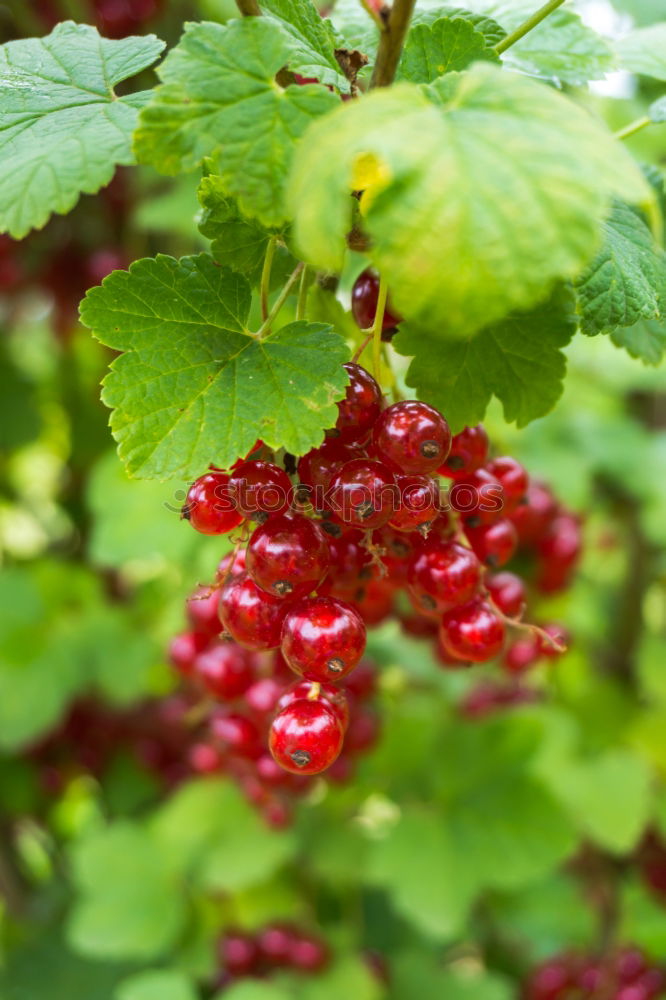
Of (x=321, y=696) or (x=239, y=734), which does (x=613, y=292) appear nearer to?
(x=321, y=696)

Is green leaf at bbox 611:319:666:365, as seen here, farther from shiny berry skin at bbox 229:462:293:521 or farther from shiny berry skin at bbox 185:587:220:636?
shiny berry skin at bbox 185:587:220:636

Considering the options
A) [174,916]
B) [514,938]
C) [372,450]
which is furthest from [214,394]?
[514,938]

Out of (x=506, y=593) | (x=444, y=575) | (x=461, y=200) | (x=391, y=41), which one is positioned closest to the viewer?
(x=461, y=200)

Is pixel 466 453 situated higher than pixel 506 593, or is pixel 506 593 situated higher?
pixel 466 453

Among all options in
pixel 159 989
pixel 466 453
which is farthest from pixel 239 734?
pixel 466 453

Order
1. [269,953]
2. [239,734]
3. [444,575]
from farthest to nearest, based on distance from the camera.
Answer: [269,953] < [239,734] < [444,575]

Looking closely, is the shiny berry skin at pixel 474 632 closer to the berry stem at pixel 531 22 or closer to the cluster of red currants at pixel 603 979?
the berry stem at pixel 531 22
